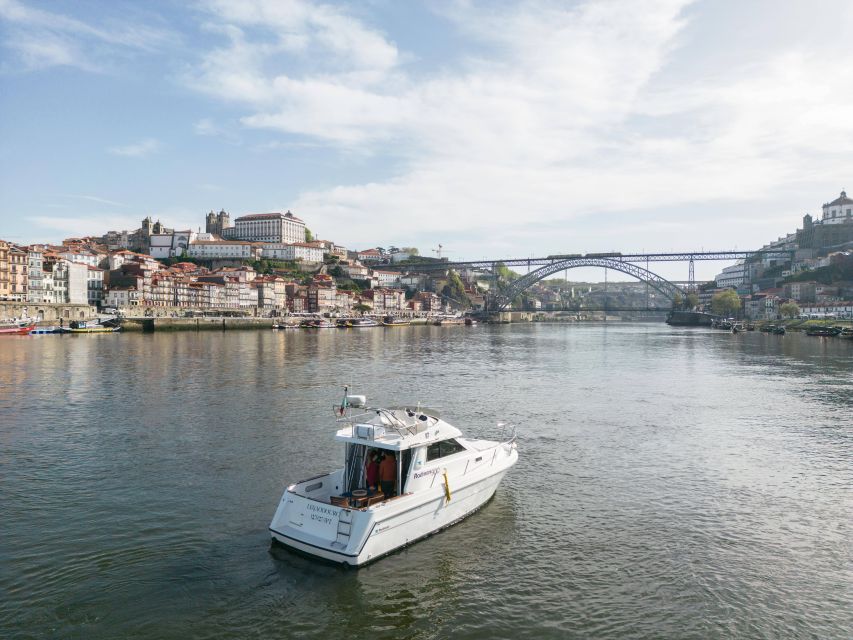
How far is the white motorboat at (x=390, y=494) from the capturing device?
1040 centimetres

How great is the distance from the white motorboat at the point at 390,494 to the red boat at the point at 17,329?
72.2m

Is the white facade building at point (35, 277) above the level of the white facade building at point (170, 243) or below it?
below

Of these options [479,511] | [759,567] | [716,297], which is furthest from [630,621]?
[716,297]

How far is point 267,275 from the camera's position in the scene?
5364 inches

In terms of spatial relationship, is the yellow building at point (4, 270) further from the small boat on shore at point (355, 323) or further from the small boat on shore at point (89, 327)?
the small boat on shore at point (355, 323)

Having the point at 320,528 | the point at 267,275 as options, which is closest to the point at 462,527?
the point at 320,528

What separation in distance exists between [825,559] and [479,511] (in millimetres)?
6297

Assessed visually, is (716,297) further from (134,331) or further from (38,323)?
(38,323)

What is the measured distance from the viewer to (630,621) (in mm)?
9188

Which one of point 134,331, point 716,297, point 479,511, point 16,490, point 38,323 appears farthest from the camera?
point 716,297

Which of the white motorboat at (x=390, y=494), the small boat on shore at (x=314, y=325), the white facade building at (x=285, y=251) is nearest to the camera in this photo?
the white motorboat at (x=390, y=494)

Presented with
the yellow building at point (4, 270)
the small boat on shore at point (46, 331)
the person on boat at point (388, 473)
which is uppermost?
the yellow building at point (4, 270)

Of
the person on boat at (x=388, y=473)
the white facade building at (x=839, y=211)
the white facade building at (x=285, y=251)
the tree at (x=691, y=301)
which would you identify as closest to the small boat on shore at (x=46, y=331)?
the person on boat at (x=388, y=473)

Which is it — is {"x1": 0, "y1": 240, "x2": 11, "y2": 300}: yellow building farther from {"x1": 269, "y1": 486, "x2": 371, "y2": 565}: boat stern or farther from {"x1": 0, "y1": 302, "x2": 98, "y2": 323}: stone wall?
{"x1": 269, "y1": 486, "x2": 371, "y2": 565}: boat stern
